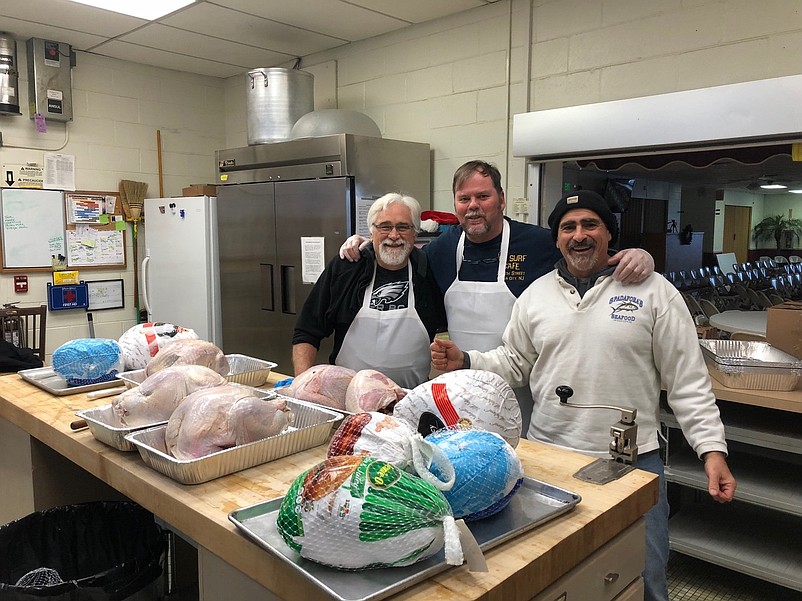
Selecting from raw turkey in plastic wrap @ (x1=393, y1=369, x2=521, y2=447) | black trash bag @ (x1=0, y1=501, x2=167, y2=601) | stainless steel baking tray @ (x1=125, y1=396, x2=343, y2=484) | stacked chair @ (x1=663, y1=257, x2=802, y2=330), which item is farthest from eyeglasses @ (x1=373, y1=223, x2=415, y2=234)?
stacked chair @ (x1=663, y1=257, x2=802, y2=330)

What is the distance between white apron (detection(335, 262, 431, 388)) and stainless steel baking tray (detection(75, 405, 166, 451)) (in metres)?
1.00

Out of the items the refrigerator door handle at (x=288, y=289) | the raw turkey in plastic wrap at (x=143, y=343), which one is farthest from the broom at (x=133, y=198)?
the raw turkey in plastic wrap at (x=143, y=343)

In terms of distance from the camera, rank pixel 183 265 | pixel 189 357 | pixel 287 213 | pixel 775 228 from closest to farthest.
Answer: pixel 189 357 → pixel 775 228 → pixel 287 213 → pixel 183 265

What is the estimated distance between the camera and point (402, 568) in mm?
890

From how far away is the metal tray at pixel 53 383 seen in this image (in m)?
1.82

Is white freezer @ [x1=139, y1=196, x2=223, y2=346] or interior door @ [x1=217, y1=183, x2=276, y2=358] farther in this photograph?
white freezer @ [x1=139, y1=196, x2=223, y2=346]

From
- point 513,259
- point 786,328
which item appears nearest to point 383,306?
point 513,259

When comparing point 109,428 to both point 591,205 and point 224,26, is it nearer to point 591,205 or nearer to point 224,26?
point 591,205

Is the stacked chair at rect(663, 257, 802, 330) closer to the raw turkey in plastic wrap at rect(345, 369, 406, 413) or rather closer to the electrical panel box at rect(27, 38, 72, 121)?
the raw turkey in plastic wrap at rect(345, 369, 406, 413)

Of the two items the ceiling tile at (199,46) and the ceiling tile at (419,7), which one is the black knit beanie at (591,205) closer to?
the ceiling tile at (419,7)

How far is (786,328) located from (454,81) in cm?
220

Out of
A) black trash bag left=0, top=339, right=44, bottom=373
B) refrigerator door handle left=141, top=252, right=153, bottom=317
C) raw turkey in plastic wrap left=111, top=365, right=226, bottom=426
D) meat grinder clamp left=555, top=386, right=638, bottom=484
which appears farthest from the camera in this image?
refrigerator door handle left=141, top=252, right=153, bottom=317

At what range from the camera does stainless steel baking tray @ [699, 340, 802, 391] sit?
2.31m

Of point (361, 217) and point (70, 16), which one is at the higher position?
point (70, 16)
